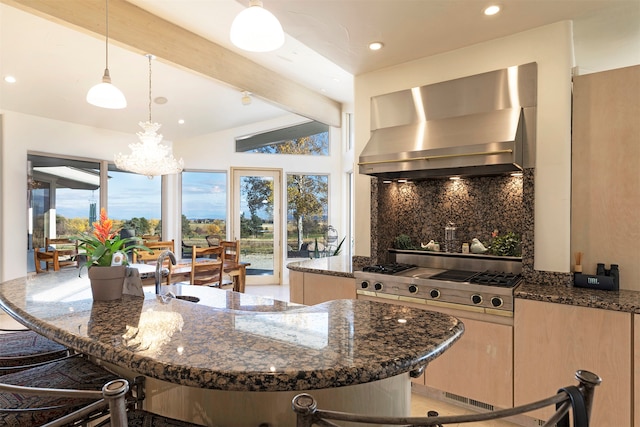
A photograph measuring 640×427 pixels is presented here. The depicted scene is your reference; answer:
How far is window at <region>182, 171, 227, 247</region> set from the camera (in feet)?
22.4

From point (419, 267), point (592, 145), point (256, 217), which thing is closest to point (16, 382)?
point (419, 267)

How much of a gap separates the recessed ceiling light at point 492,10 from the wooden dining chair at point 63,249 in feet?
16.3

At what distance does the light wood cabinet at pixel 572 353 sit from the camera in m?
1.96

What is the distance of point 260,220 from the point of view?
7035 millimetres

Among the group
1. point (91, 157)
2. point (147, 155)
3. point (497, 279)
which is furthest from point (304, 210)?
point (497, 279)

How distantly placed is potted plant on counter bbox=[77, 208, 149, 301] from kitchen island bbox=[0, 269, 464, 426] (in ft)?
0.23

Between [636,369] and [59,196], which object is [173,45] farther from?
[636,369]

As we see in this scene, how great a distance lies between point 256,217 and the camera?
7035 mm

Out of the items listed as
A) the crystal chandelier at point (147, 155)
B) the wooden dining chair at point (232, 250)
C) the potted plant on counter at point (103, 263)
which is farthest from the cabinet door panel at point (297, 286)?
the crystal chandelier at point (147, 155)

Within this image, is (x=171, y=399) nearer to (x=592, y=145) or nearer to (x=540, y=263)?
(x=540, y=263)

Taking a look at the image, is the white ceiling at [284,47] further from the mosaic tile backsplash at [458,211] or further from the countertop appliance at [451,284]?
the countertop appliance at [451,284]

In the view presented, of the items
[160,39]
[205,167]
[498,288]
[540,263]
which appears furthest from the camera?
[205,167]

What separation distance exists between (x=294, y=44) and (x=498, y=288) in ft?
10.2

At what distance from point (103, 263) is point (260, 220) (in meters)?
5.41
